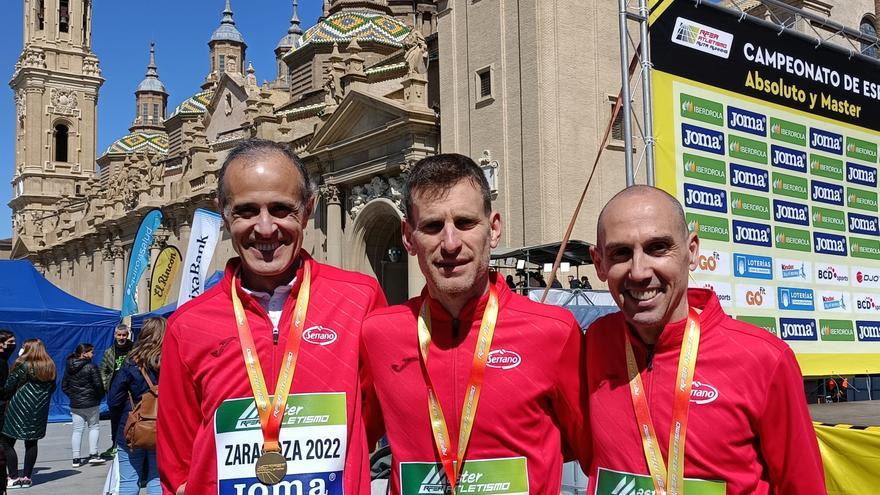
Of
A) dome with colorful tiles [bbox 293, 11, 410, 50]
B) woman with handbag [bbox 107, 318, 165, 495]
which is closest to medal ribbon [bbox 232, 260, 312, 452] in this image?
woman with handbag [bbox 107, 318, 165, 495]

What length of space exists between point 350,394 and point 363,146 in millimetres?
25113

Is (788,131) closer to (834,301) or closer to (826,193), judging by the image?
(826,193)

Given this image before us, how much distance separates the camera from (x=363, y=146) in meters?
27.8

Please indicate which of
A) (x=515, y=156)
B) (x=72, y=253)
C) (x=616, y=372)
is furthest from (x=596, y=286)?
(x=72, y=253)

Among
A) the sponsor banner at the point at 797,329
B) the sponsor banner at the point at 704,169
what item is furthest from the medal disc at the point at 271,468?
the sponsor banner at the point at 797,329

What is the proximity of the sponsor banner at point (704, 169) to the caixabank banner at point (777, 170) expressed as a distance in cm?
2

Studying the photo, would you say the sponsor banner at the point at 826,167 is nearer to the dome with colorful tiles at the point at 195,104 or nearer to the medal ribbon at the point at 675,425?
the medal ribbon at the point at 675,425

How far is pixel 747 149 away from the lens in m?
9.72

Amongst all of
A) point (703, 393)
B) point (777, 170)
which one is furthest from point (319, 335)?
point (777, 170)

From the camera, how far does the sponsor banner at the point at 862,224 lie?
427 inches

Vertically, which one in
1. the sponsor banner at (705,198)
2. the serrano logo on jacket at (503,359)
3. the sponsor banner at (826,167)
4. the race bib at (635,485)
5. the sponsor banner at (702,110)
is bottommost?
the race bib at (635,485)

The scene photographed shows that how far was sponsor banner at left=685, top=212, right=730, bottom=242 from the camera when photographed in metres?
9.20

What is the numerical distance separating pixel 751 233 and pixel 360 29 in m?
30.2

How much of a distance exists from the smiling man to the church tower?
73089mm
